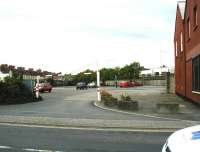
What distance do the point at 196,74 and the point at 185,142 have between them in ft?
75.8

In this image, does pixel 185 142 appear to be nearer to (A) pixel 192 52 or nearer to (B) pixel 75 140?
(B) pixel 75 140

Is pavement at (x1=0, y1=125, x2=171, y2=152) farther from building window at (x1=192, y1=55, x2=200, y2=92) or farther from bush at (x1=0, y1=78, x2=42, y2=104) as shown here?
bush at (x1=0, y1=78, x2=42, y2=104)

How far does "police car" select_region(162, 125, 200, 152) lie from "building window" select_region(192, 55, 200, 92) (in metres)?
21.1

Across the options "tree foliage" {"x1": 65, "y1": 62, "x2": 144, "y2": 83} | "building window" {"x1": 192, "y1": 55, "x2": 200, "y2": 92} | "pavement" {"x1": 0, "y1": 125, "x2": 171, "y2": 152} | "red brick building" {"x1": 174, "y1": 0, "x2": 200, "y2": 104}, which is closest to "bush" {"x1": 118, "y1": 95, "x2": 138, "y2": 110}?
"red brick building" {"x1": 174, "y1": 0, "x2": 200, "y2": 104}

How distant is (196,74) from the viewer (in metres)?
27.7

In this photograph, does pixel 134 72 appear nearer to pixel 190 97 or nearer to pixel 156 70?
pixel 156 70

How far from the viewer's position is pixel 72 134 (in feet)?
45.7

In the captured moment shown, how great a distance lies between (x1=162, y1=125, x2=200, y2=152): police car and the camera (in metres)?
4.78

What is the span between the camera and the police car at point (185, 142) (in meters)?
4.78

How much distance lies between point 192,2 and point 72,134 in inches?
708

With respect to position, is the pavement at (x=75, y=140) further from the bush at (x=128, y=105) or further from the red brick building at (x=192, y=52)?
the red brick building at (x=192, y=52)

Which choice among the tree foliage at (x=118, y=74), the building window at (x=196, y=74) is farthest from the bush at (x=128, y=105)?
the tree foliage at (x=118, y=74)

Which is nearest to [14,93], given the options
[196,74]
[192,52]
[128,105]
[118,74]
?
[128,105]

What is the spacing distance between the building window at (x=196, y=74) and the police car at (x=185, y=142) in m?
21.1
